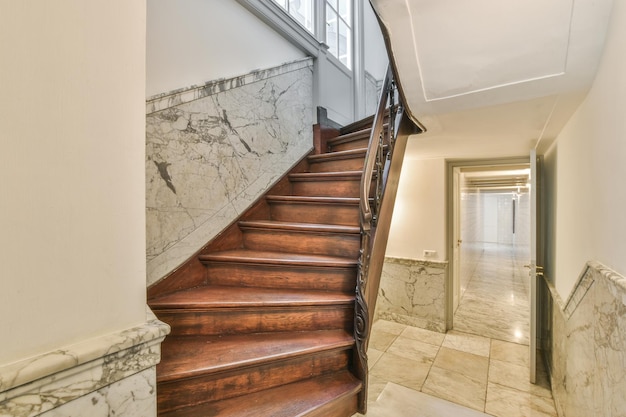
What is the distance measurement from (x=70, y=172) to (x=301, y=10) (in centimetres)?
309

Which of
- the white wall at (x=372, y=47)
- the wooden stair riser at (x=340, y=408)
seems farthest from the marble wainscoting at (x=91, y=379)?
the white wall at (x=372, y=47)

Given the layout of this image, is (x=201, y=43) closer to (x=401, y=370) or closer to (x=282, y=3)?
(x=282, y=3)

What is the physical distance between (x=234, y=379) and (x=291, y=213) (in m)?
1.32

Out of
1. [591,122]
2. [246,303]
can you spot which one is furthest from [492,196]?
[246,303]

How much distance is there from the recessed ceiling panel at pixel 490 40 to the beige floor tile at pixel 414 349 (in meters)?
2.43

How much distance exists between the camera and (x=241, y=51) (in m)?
2.24

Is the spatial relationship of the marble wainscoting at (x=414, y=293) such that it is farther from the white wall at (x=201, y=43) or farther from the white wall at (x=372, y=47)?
the white wall at (x=372, y=47)

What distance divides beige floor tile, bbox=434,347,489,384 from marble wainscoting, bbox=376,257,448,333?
18.4 inches

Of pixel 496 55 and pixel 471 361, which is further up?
pixel 496 55

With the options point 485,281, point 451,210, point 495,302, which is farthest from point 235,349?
point 485,281

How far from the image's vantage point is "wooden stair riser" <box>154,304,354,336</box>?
1498mm

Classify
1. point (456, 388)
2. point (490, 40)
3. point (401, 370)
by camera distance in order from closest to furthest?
1. point (490, 40)
2. point (456, 388)
3. point (401, 370)

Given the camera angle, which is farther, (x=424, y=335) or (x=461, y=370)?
(x=424, y=335)

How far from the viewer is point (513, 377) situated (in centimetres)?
239
